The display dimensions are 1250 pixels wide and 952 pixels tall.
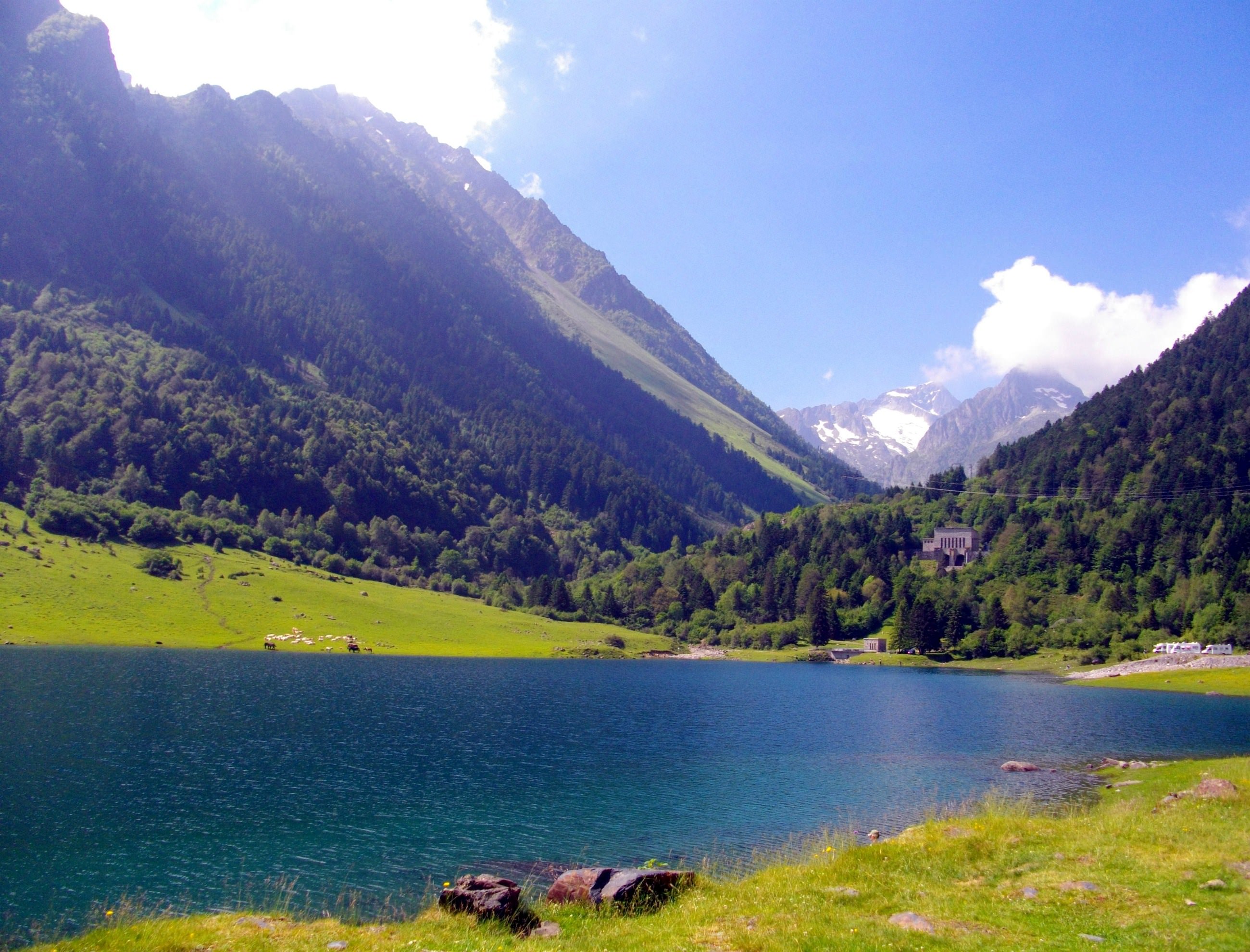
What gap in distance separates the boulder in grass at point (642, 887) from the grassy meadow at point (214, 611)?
135 metres

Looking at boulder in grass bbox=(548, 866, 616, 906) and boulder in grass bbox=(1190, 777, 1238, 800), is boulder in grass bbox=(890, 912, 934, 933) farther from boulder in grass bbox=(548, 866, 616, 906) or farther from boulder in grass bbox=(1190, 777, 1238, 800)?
boulder in grass bbox=(1190, 777, 1238, 800)

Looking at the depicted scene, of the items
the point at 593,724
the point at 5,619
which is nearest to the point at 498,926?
the point at 593,724

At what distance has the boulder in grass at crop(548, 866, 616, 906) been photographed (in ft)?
78.9

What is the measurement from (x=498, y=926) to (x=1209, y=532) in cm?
21601

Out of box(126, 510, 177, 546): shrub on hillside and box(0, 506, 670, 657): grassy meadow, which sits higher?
box(126, 510, 177, 546): shrub on hillside

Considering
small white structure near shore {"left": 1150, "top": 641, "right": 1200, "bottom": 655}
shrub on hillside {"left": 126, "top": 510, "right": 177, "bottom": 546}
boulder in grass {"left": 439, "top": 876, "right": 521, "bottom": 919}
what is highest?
shrub on hillside {"left": 126, "top": 510, "right": 177, "bottom": 546}

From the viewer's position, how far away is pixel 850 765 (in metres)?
63.0

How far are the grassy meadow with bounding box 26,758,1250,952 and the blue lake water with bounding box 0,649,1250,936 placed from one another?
9.36 metres

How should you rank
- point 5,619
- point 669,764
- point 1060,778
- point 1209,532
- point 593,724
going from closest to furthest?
1. point 1060,778
2. point 669,764
3. point 593,724
4. point 5,619
5. point 1209,532

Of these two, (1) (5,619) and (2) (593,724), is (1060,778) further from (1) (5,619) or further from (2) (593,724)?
(1) (5,619)

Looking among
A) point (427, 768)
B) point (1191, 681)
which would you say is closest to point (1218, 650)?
point (1191, 681)

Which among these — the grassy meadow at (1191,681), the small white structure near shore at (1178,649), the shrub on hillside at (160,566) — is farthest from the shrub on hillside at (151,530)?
the small white structure near shore at (1178,649)

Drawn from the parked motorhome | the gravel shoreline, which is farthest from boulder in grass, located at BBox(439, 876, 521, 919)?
the parked motorhome

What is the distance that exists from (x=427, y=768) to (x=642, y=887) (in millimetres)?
37128
